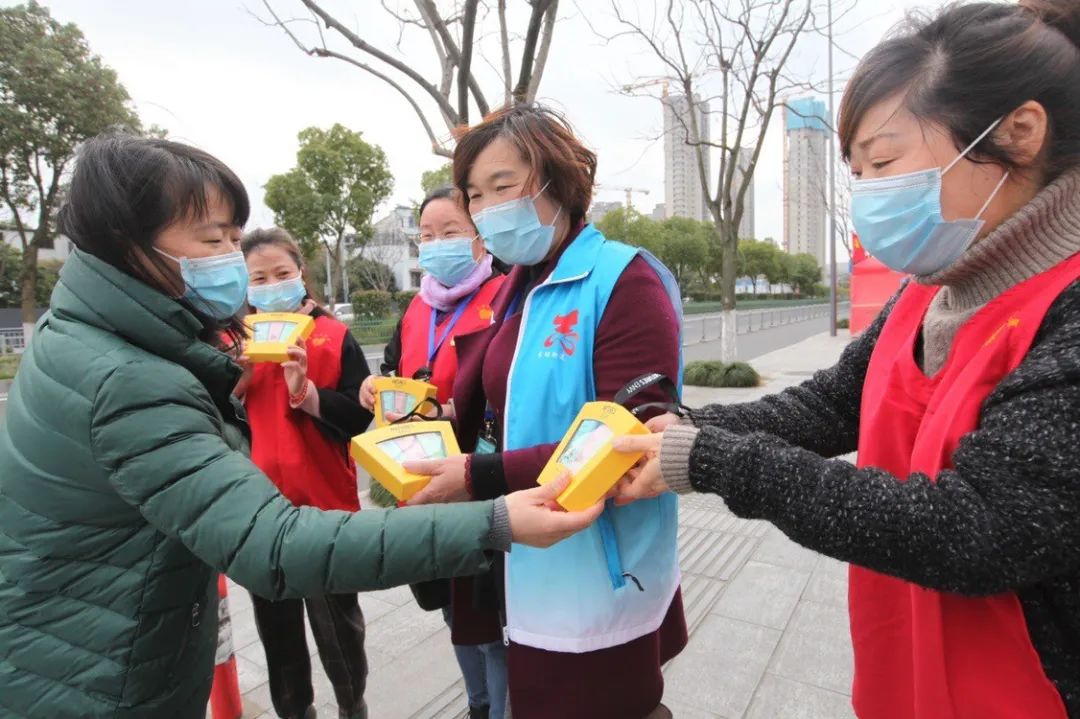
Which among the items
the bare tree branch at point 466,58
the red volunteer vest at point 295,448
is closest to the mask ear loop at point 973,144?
the red volunteer vest at point 295,448

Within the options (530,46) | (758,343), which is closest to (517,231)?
(530,46)

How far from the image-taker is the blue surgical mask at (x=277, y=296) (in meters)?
2.61

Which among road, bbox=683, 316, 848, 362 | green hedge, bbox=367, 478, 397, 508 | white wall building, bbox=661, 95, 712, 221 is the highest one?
white wall building, bbox=661, 95, 712, 221

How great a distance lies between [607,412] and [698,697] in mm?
1940

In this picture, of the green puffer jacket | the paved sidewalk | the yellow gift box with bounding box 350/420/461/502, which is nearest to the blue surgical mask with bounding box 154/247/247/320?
the green puffer jacket

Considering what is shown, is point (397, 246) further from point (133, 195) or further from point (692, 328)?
point (133, 195)

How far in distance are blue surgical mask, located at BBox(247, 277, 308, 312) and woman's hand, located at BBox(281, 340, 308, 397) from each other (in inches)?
18.3

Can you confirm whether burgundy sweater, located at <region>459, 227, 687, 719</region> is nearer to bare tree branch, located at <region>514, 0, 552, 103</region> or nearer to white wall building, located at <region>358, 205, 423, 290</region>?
bare tree branch, located at <region>514, 0, 552, 103</region>

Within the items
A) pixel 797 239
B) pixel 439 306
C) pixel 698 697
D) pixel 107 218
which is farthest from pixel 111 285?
pixel 797 239

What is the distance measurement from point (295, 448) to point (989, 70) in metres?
2.19

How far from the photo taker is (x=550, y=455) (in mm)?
1438

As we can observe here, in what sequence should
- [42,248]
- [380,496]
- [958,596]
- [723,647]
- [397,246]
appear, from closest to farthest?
[958,596]
[723,647]
[380,496]
[42,248]
[397,246]

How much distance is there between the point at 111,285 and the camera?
3.92ft

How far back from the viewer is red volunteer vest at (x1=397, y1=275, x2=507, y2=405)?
90.0 inches
